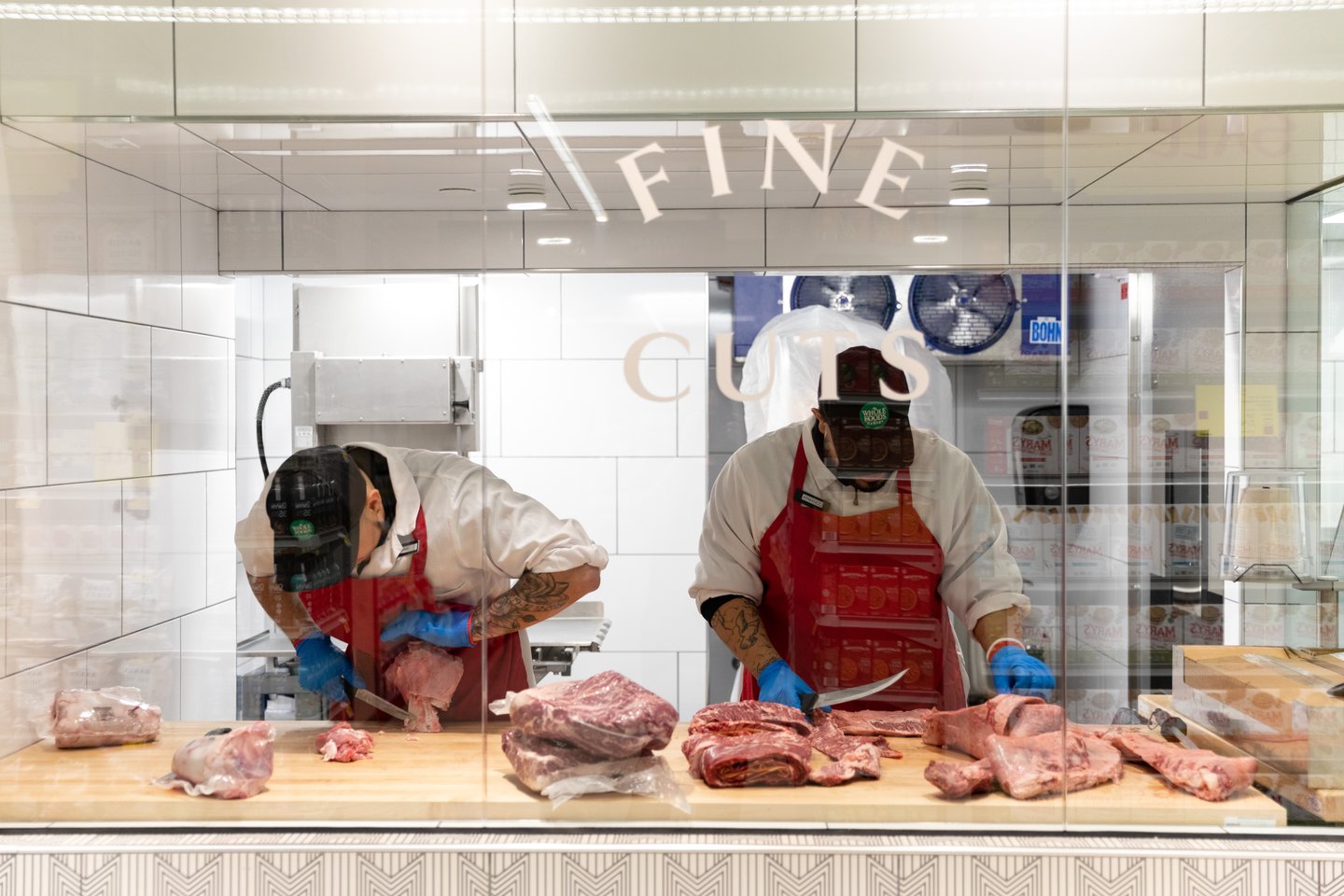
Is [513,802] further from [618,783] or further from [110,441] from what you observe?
[110,441]

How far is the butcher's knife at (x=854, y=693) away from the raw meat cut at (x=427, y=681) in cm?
72

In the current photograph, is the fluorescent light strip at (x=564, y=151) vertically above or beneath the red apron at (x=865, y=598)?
above

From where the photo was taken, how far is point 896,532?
1976 mm

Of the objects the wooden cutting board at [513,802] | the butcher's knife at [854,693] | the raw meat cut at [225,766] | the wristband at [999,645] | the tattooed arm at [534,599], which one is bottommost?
the wooden cutting board at [513,802]

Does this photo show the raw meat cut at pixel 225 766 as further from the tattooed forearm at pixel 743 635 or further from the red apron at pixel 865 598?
the red apron at pixel 865 598

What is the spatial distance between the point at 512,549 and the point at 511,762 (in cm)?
41

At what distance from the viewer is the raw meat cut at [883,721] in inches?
77.9

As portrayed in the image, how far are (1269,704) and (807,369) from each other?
1088mm

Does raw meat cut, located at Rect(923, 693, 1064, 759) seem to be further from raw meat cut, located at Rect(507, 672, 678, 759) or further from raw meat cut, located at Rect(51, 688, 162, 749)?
raw meat cut, located at Rect(51, 688, 162, 749)

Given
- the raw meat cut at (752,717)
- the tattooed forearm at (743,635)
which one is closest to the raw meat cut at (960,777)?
the raw meat cut at (752,717)

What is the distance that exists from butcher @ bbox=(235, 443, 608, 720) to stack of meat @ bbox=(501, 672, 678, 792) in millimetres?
160

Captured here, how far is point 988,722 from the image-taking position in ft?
6.30

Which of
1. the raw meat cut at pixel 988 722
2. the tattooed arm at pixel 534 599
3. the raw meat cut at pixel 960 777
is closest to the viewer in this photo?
the raw meat cut at pixel 960 777

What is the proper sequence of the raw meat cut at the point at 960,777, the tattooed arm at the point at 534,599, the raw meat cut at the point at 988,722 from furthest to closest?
1. the tattooed arm at the point at 534,599
2. the raw meat cut at the point at 988,722
3. the raw meat cut at the point at 960,777
